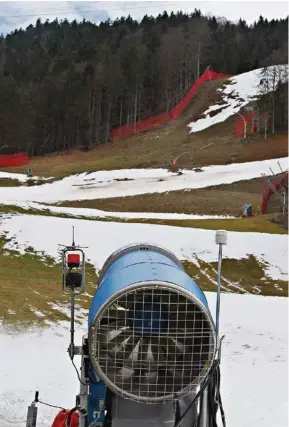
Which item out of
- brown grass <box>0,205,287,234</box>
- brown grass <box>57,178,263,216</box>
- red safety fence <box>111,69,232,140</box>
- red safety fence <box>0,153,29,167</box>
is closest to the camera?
brown grass <box>0,205,287,234</box>

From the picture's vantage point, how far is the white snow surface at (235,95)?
64.6 m

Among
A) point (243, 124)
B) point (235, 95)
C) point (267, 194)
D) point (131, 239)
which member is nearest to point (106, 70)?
point (235, 95)

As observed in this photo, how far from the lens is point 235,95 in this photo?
2798 inches

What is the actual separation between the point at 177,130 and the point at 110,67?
14.8 meters

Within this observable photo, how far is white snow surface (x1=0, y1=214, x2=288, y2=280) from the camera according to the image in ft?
67.7

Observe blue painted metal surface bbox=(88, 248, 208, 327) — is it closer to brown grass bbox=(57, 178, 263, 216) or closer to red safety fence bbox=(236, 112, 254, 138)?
brown grass bbox=(57, 178, 263, 216)

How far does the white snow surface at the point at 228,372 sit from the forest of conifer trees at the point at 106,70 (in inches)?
1964

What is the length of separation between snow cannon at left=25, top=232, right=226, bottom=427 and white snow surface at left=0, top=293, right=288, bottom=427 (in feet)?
12.8

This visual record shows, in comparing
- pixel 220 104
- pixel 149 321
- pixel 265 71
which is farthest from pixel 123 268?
pixel 265 71

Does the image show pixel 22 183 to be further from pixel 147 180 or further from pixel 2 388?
pixel 2 388

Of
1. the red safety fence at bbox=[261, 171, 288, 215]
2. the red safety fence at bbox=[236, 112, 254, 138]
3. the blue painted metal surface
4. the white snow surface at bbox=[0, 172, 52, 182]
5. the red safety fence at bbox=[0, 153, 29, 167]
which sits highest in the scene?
the red safety fence at bbox=[236, 112, 254, 138]

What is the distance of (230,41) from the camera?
89750mm

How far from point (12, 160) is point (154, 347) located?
1973 inches

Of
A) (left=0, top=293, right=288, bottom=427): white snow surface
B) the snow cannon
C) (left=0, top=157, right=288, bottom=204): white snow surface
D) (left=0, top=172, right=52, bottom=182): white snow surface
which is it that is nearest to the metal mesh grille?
the snow cannon
